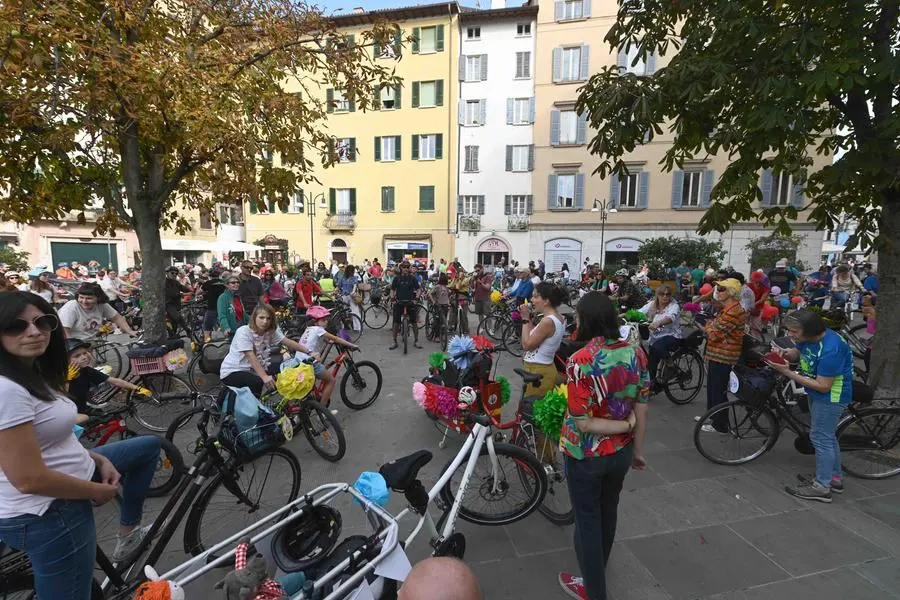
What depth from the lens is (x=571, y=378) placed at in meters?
2.21

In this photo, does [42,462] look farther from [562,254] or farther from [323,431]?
[562,254]

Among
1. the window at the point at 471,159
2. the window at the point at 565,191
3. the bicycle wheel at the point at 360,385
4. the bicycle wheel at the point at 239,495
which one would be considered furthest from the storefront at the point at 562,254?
the bicycle wheel at the point at 239,495

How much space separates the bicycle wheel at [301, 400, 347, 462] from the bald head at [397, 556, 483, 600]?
10.3ft

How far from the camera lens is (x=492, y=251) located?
87.7ft

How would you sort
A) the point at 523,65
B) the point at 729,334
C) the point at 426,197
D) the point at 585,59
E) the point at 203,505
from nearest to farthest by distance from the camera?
the point at 203,505 → the point at 729,334 → the point at 585,59 → the point at 523,65 → the point at 426,197

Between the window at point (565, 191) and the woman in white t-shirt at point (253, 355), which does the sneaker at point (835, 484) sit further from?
the window at point (565, 191)

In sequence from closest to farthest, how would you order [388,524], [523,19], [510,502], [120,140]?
[388,524] < [510,502] < [120,140] < [523,19]

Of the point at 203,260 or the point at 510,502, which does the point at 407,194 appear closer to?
the point at 203,260

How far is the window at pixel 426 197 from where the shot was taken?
2702cm

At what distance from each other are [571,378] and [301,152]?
5008mm

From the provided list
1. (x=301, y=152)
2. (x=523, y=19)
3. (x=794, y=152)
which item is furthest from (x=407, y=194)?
(x=794, y=152)

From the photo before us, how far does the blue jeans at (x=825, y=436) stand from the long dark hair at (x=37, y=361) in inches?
197

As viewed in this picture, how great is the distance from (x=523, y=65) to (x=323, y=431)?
89.1ft

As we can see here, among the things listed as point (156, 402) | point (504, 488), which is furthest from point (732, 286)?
point (156, 402)
